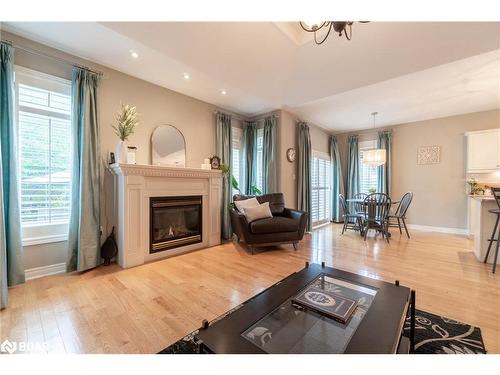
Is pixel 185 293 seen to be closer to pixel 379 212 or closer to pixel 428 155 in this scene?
pixel 379 212

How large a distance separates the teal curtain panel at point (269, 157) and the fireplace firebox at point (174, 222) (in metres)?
1.58

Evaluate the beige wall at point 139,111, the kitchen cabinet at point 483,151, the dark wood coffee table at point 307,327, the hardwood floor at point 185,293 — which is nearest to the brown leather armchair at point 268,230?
the hardwood floor at point 185,293

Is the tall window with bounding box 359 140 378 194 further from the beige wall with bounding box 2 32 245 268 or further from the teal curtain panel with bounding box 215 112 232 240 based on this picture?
the beige wall with bounding box 2 32 245 268

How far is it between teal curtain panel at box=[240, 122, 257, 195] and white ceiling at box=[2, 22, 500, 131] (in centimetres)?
92

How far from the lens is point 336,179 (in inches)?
247

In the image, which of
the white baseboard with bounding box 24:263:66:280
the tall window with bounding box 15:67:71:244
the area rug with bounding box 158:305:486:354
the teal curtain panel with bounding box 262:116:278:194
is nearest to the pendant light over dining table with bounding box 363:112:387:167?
the teal curtain panel with bounding box 262:116:278:194

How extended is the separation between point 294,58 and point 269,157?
2119 millimetres

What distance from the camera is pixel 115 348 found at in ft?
4.53

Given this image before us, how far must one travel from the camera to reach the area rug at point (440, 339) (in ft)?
4.46

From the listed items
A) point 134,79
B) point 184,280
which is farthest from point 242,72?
point 184,280

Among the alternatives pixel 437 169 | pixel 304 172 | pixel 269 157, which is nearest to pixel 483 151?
pixel 437 169

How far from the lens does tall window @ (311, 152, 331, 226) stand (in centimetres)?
559
